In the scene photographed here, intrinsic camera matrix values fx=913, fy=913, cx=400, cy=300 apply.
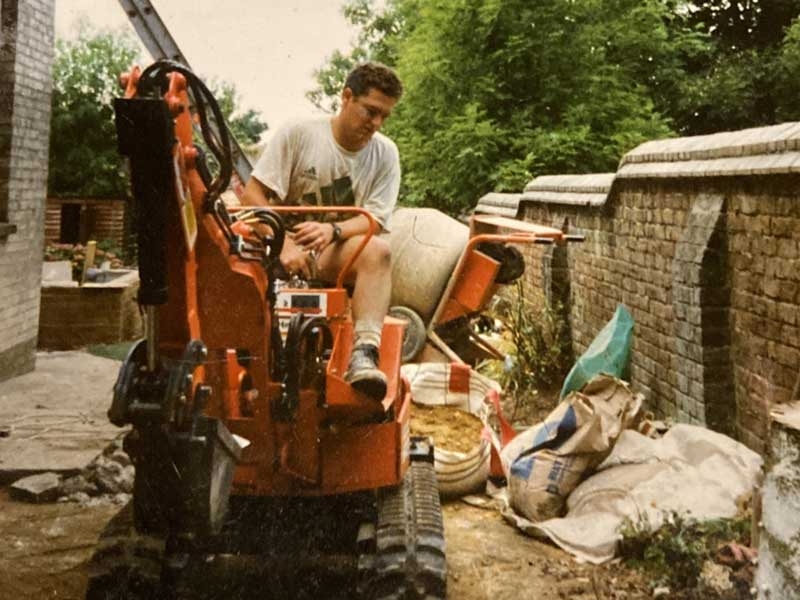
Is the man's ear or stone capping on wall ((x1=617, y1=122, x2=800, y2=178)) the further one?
stone capping on wall ((x1=617, y1=122, x2=800, y2=178))

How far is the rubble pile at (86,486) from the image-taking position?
5.28m

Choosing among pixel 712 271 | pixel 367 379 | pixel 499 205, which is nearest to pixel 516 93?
pixel 499 205

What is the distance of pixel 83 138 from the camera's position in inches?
745

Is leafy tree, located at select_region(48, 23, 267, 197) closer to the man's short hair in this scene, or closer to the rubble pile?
the rubble pile

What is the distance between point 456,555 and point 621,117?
12.3 meters

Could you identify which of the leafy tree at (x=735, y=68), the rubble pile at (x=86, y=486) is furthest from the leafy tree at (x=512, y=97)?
the rubble pile at (x=86, y=486)

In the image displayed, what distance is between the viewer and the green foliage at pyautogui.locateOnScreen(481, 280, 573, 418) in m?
8.30

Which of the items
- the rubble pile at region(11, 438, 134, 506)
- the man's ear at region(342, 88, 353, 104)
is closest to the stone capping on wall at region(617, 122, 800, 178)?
the man's ear at region(342, 88, 353, 104)

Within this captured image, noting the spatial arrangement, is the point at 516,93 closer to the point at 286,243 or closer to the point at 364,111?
the point at 364,111

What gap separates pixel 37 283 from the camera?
8.16 m

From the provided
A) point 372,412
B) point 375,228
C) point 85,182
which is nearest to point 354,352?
point 372,412

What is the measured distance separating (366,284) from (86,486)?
2.51 meters

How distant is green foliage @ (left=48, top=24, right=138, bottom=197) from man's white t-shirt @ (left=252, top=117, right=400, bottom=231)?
49.3 feet

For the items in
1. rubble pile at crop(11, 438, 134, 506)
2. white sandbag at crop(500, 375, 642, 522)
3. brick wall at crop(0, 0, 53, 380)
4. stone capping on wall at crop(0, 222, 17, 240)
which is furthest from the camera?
brick wall at crop(0, 0, 53, 380)
